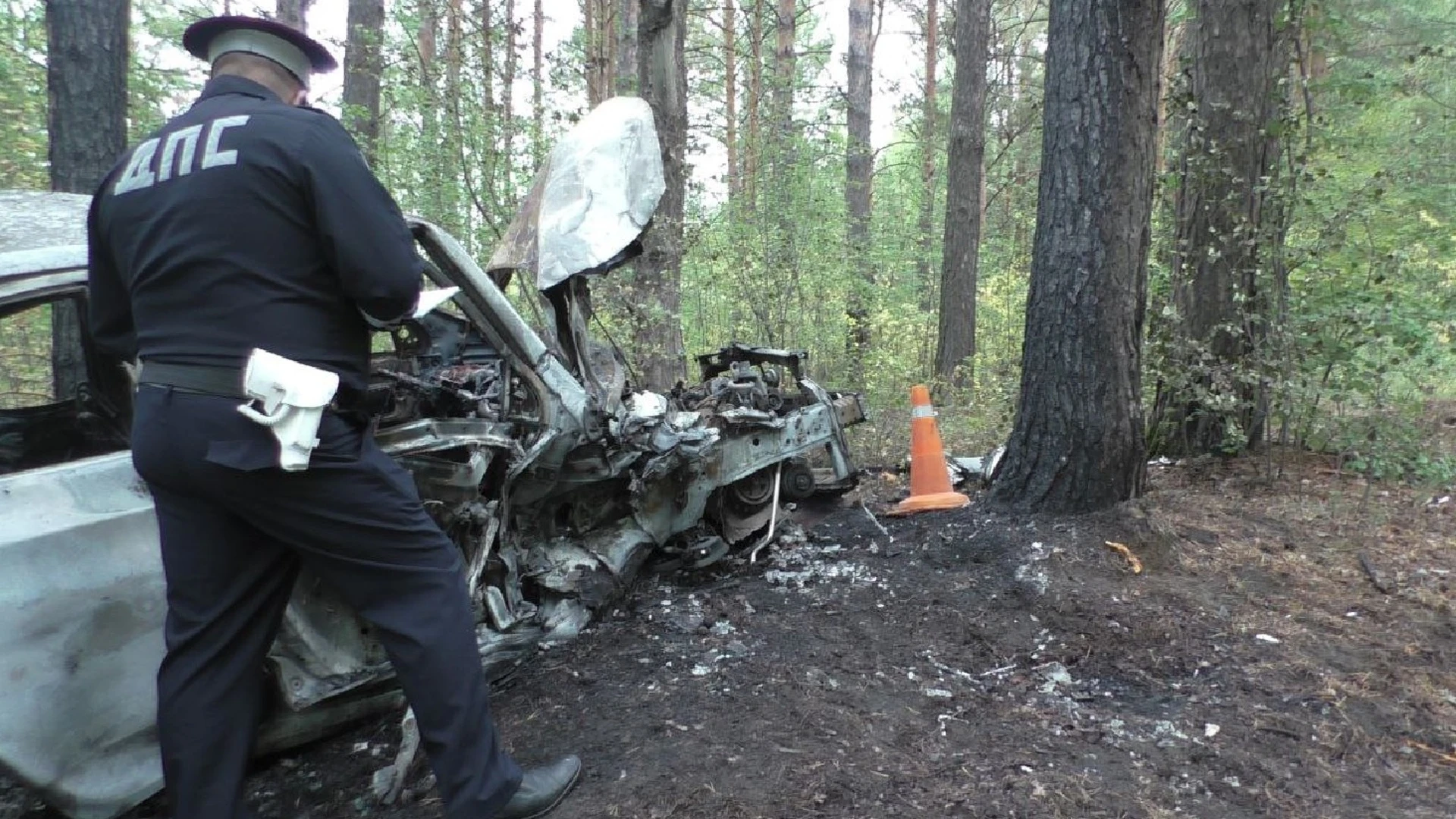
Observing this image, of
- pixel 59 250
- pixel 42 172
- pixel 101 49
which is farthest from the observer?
pixel 42 172

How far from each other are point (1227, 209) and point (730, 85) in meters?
12.6

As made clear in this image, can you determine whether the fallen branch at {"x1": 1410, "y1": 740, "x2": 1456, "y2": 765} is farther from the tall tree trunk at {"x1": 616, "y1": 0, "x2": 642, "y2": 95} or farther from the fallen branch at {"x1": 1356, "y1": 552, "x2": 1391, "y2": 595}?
the tall tree trunk at {"x1": 616, "y1": 0, "x2": 642, "y2": 95}

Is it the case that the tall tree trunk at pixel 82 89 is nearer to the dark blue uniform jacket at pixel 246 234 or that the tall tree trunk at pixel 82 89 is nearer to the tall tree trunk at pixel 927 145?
the dark blue uniform jacket at pixel 246 234

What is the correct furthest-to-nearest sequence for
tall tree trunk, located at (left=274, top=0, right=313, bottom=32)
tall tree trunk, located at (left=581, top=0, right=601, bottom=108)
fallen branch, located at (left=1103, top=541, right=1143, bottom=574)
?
1. tall tree trunk, located at (left=581, top=0, right=601, bottom=108)
2. tall tree trunk, located at (left=274, top=0, right=313, bottom=32)
3. fallen branch, located at (left=1103, top=541, right=1143, bottom=574)

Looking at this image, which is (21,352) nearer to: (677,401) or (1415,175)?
(677,401)

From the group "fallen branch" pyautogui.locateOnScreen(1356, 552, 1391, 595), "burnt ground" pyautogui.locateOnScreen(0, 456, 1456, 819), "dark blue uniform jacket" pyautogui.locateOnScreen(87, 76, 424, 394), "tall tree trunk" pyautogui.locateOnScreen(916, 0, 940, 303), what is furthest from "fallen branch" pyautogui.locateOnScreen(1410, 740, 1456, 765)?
"tall tree trunk" pyautogui.locateOnScreen(916, 0, 940, 303)

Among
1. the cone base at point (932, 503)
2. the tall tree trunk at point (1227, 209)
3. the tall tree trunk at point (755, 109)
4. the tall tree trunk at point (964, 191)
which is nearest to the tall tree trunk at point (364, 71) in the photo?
the tall tree trunk at point (755, 109)

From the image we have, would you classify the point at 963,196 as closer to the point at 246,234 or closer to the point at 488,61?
the point at 488,61

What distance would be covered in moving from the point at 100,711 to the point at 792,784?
178cm

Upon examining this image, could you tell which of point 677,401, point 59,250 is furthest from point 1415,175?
point 59,250

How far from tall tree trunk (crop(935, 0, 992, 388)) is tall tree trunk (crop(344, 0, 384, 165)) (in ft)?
21.6

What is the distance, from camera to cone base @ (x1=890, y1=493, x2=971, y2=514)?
483cm

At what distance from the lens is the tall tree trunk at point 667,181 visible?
730cm

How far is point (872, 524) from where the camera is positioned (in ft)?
15.7
